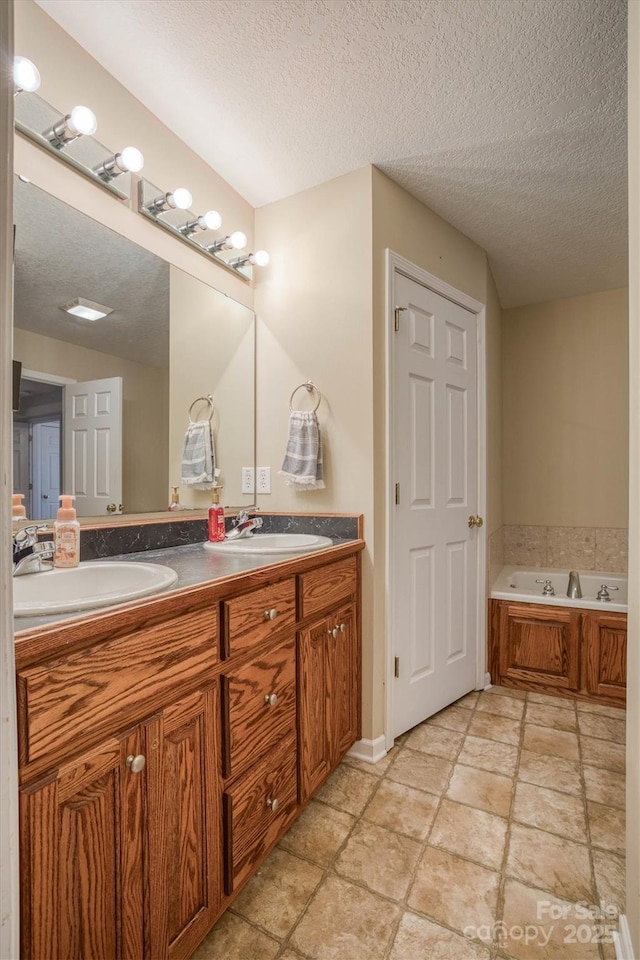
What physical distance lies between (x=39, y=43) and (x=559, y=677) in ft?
10.8

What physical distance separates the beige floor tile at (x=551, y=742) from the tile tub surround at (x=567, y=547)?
1.15m

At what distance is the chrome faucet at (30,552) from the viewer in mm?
1075

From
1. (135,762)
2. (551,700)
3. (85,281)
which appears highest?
(85,281)

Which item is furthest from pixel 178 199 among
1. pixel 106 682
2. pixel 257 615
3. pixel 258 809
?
pixel 258 809

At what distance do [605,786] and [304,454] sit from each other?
1.70 m

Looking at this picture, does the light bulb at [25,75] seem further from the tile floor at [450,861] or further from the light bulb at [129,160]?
the tile floor at [450,861]

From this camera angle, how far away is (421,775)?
5.76ft

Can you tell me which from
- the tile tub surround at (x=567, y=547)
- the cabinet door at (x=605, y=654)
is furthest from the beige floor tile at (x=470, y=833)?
the tile tub surround at (x=567, y=547)

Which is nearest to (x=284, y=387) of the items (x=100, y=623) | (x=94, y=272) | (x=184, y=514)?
(x=184, y=514)

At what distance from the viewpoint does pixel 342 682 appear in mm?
1698

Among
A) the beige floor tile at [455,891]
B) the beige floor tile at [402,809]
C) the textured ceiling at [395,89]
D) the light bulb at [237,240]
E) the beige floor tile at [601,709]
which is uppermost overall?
the textured ceiling at [395,89]

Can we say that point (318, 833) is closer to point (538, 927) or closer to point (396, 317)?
point (538, 927)

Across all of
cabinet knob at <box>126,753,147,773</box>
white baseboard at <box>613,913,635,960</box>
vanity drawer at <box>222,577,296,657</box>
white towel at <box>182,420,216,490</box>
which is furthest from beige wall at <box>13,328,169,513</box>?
white baseboard at <box>613,913,635,960</box>

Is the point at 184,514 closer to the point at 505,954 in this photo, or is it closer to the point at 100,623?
the point at 100,623
